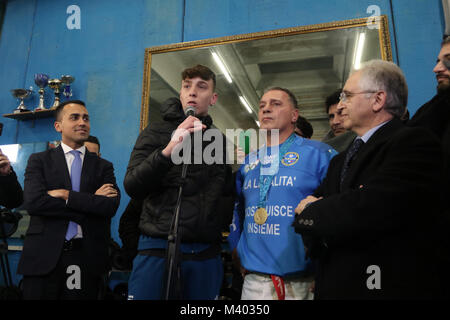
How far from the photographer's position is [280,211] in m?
1.43

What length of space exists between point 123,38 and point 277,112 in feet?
7.95

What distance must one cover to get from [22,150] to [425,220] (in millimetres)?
3737

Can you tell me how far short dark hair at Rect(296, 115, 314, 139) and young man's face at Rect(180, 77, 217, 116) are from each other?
1.01m

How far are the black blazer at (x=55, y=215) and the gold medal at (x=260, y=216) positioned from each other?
2.87 ft

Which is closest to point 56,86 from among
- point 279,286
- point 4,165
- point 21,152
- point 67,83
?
point 67,83

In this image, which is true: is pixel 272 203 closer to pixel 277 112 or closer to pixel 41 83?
pixel 277 112

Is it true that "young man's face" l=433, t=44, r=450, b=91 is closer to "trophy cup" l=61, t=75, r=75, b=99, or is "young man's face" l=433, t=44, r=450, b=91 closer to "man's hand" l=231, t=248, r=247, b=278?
"man's hand" l=231, t=248, r=247, b=278

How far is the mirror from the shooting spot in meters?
2.54

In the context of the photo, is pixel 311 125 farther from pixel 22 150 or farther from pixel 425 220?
pixel 22 150

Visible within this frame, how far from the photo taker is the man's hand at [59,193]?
1.74m

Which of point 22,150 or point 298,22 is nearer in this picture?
point 298,22
